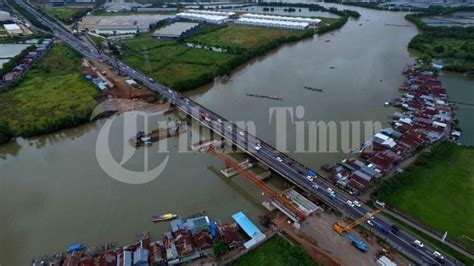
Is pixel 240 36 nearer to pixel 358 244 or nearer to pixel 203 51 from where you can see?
pixel 203 51

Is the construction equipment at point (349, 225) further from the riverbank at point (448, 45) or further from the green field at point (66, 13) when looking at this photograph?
the green field at point (66, 13)

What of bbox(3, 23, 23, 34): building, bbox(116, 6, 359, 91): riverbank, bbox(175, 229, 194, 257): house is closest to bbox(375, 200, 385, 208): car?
bbox(175, 229, 194, 257): house

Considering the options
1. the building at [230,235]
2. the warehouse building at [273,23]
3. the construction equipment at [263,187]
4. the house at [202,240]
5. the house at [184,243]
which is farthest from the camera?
the warehouse building at [273,23]

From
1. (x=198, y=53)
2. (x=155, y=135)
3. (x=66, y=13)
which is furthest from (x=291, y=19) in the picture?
(x=66, y=13)

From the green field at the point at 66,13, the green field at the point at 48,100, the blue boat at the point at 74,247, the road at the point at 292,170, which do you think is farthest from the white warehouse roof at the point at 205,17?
the blue boat at the point at 74,247

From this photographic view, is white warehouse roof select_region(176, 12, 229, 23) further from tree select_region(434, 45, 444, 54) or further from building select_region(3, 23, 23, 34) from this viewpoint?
tree select_region(434, 45, 444, 54)

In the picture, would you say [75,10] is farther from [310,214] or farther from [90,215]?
[310,214]
